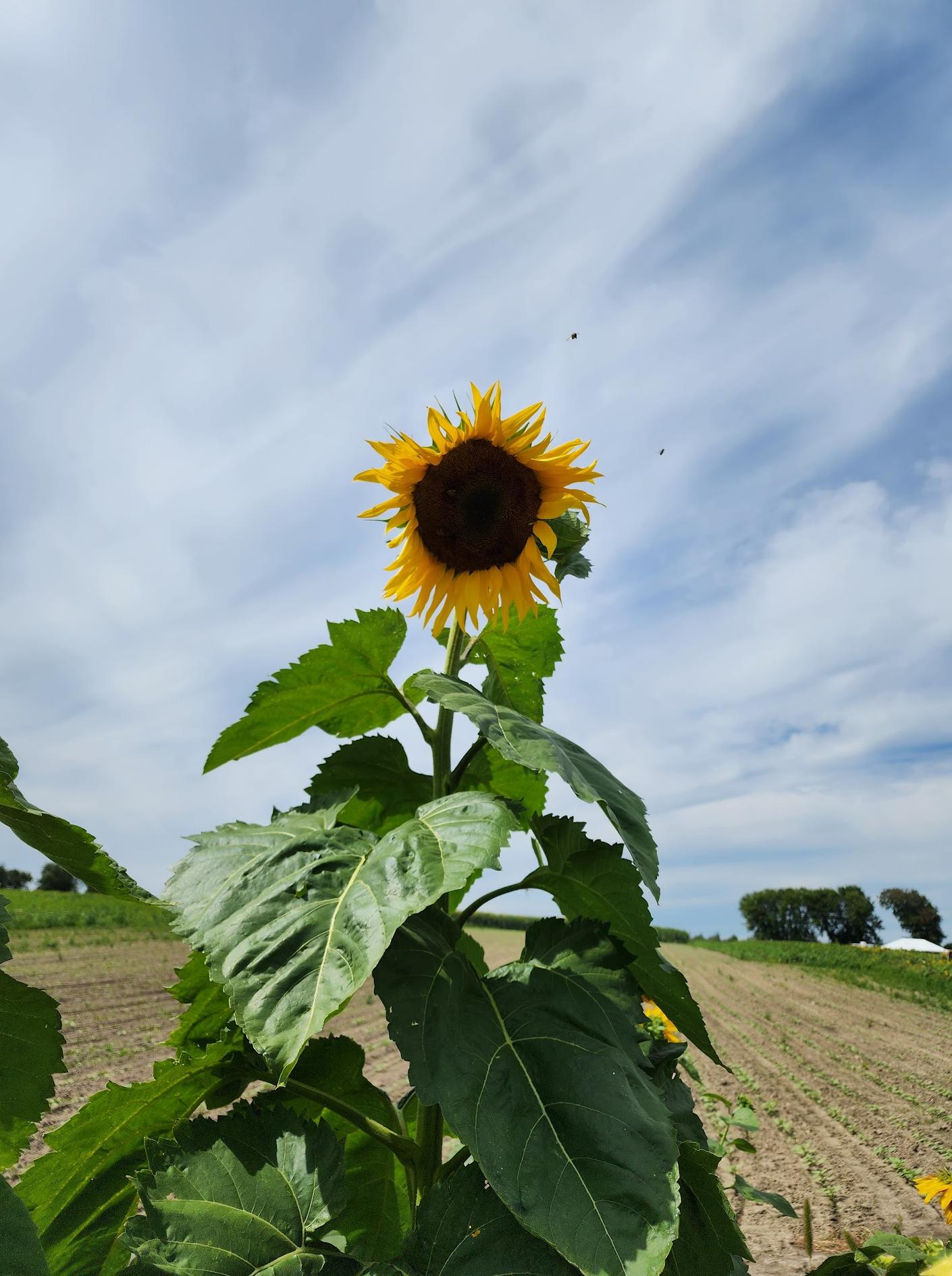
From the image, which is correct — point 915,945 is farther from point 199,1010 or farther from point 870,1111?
point 199,1010

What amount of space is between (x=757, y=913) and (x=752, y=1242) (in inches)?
3104

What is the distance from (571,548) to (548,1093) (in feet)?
3.25

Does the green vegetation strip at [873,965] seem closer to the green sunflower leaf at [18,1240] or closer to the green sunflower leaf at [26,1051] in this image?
the green sunflower leaf at [26,1051]

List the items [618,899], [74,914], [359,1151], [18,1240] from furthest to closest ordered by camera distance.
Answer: [74,914], [359,1151], [618,899], [18,1240]

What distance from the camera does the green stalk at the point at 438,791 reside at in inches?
53.3

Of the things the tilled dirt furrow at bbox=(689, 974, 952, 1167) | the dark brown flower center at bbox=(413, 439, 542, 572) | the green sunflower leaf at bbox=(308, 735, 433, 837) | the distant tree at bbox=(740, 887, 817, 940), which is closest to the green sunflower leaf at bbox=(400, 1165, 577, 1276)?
the green sunflower leaf at bbox=(308, 735, 433, 837)

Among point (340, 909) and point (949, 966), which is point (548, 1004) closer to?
point (340, 909)

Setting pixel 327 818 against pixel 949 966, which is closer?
pixel 327 818

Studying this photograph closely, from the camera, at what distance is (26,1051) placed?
3.27ft

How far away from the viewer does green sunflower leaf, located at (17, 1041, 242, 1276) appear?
50.6 inches

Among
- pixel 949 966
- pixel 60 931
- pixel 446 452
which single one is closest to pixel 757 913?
pixel 949 966

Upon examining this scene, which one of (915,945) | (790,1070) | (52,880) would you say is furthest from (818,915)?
(790,1070)

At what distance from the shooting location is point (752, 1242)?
591 cm

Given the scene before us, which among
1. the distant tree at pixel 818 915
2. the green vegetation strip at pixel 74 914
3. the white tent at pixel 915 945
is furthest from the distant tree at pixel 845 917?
the green vegetation strip at pixel 74 914
